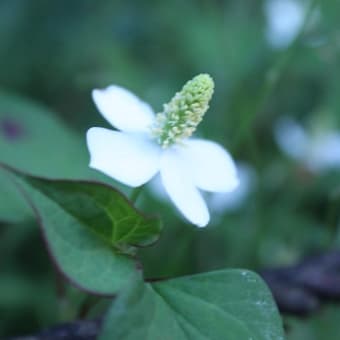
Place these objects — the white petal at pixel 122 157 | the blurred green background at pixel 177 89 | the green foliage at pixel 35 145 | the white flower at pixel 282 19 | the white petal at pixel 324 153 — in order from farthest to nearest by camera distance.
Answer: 1. the white flower at pixel 282 19
2. the white petal at pixel 324 153
3. the blurred green background at pixel 177 89
4. the green foliage at pixel 35 145
5. the white petal at pixel 122 157

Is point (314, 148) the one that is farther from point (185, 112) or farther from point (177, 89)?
point (185, 112)

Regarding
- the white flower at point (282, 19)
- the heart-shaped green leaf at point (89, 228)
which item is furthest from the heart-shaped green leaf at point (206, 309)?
the white flower at point (282, 19)

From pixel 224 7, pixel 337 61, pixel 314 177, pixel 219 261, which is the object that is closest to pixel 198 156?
pixel 219 261

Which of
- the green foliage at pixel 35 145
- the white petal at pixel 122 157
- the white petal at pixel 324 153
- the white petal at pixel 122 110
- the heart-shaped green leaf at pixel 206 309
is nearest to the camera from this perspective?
the heart-shaped green leaf at pixel 206 309

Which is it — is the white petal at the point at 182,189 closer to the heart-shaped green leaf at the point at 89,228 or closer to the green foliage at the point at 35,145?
the heart-shaped green leaf at the point at 89,228

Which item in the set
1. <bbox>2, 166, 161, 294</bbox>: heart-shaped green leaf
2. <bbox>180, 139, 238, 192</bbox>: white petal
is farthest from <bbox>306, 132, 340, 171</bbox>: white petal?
<bbox>2, 166, 161, 294</bbox>: heart-shaped green leaf

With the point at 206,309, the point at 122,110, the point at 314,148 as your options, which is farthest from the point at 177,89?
the point at 206,309

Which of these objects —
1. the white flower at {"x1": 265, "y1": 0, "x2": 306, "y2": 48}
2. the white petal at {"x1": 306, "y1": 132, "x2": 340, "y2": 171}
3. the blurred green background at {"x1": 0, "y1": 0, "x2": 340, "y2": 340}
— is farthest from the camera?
the white flower at {"x1": 265, "y1": 0, "x2": 306, "y2": 48}

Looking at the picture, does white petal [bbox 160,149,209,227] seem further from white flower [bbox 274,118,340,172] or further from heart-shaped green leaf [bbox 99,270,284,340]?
white flower [bbox 274,118,340,172]
